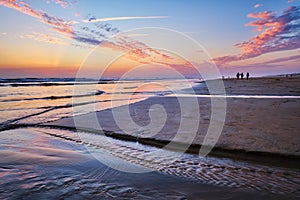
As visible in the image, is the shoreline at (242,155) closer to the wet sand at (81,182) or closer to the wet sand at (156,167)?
the wet sand at (156,167)

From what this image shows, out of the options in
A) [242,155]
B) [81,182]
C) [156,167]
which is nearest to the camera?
A: [81,182]

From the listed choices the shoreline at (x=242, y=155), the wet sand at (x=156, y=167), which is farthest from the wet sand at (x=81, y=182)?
the shoreline at (x=242, y=155)

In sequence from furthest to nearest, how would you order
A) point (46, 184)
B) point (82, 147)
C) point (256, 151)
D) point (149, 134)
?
point (149, 134)
point (82, 147)
point (256, 151)
point (46, 184)

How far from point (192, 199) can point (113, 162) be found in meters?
1.96

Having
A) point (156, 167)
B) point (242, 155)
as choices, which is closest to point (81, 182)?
point (156, 167)

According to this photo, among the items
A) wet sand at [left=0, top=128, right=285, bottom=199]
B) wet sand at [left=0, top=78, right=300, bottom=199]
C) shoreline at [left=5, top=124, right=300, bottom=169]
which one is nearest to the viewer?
wet sand at [left=0, top=128, right=285, bottom=199]

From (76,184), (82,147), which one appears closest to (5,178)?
(76,184)

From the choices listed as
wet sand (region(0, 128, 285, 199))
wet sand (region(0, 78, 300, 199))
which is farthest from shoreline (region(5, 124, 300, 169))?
wet sand (region(0, 128, 285, 199))

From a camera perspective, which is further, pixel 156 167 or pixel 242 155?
pixel 242 155

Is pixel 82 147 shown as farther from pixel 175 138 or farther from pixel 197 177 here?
pixel 197 177

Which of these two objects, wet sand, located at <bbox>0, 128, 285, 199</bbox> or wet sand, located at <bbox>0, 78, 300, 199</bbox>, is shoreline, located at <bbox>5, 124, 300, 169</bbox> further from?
wet sand, located at <bbox>0, 128, 285, 199</bbox>

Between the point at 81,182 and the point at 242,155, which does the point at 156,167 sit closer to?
the point at 81,182

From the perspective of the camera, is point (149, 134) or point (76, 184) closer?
point (76, 184)

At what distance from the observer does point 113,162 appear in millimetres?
4402
